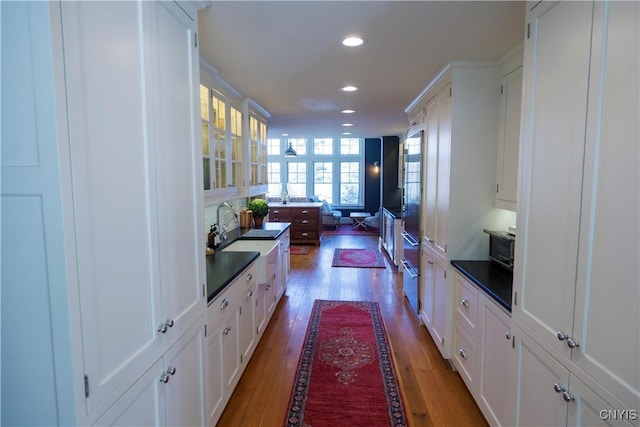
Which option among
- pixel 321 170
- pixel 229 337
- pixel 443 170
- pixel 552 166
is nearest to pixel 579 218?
pixel 552 166

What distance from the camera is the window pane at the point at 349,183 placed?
12.1 metres

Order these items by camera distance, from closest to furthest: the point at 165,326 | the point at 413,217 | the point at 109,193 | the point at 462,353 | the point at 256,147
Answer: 1. the point at 109,193
2. the point at 165,326
3. the point at 462,353
4. the point at 413,217
5. the point at 256,147

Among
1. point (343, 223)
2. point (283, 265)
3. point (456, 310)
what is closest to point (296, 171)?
point (343, 223)

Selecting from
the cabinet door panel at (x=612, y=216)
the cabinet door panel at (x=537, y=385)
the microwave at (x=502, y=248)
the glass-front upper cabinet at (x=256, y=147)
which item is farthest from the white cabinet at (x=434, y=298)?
the glass-front upper cabinet at (x=256, y=147)

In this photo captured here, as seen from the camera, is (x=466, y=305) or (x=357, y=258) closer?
(x=466, y=305)

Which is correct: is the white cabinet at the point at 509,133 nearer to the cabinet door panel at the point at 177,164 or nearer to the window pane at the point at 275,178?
the cabinet door panel at the point at 177,164

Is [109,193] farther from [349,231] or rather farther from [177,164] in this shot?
[349,231]

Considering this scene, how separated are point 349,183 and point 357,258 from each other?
5.57 metres

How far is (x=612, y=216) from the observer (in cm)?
113

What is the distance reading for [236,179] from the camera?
383 centimetres

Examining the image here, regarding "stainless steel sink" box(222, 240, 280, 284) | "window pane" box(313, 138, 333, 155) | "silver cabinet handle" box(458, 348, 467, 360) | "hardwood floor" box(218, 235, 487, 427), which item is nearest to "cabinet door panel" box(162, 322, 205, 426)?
"hardwood floor" box(218, 235, 487, 427)

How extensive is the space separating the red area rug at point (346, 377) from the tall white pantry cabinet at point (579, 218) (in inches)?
40.5

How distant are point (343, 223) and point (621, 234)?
10226 millimetres

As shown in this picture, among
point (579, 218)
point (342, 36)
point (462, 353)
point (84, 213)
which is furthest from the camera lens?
point (462, 353)
